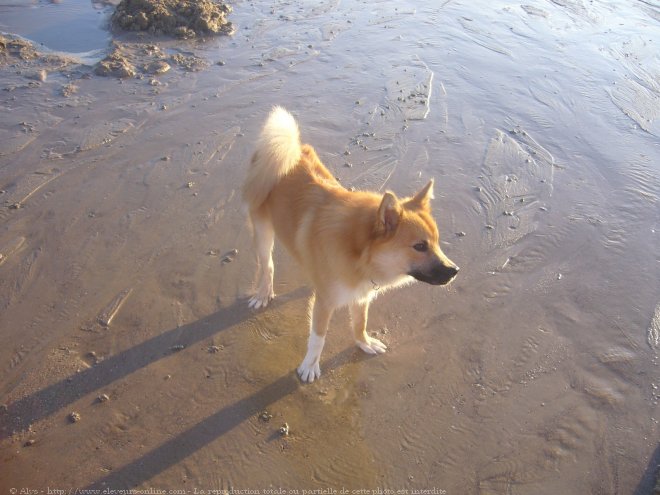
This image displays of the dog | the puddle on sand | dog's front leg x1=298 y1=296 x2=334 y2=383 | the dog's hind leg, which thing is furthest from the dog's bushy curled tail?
the puddle on sand

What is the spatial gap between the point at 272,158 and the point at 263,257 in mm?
1048

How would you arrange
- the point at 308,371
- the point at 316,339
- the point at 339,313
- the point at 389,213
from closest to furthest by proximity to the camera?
1. the point at 389,213
2. the point at 316,339
3. the point at 308,371
4. the point at 339,313

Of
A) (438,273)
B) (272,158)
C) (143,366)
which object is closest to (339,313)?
(438,273)

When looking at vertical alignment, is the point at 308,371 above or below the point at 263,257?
below

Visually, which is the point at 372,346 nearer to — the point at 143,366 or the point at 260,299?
the point at 260,299

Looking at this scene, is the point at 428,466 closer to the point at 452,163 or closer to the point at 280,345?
the point at 280,345

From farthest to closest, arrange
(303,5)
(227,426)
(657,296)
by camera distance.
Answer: (303,5)
(657,296)
(227,426)

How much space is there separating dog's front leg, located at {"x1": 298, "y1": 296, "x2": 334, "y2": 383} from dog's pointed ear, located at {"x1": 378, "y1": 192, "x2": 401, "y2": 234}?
0.86 meters

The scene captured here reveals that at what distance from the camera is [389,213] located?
116 inches

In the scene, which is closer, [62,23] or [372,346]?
[372,346]

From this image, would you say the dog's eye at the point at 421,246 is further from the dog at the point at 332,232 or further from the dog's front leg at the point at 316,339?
the dog's front leg at the point at 316,339

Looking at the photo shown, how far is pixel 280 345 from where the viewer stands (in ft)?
13.1

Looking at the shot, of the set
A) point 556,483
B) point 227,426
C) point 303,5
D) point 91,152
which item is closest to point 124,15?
point 303,5

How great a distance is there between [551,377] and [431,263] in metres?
1.81
